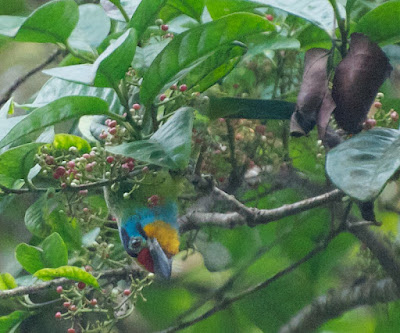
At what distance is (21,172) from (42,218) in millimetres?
144

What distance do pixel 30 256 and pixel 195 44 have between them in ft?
1.47

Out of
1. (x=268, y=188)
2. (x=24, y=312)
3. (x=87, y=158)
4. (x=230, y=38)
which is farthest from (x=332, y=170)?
(x=24, y=312)

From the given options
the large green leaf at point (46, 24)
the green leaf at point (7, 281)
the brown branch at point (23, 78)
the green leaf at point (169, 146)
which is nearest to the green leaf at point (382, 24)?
the green leaf at point (169, 146)

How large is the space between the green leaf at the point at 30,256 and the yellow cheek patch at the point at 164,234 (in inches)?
7.4

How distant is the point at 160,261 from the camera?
0.81 metres

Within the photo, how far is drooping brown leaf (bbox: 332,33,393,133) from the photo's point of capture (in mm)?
642

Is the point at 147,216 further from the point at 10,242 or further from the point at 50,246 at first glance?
the point at 10,242

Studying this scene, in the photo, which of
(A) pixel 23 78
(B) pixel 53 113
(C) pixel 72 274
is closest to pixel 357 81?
(B) pixel 53 113

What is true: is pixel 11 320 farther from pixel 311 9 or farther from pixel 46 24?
pixel 311 9

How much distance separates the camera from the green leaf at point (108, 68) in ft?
1.91

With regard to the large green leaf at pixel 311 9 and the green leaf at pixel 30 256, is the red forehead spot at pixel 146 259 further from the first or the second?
the large green leaf at pixel 311 9

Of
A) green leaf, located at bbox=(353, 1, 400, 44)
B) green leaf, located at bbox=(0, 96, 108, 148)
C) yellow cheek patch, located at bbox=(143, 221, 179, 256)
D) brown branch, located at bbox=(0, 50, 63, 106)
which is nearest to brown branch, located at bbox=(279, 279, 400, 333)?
yellow cheek patch, located at bbox=(143, 221, 179, 256)

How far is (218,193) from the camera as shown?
0.77m

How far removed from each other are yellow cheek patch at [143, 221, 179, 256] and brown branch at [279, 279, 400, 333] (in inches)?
10.2
